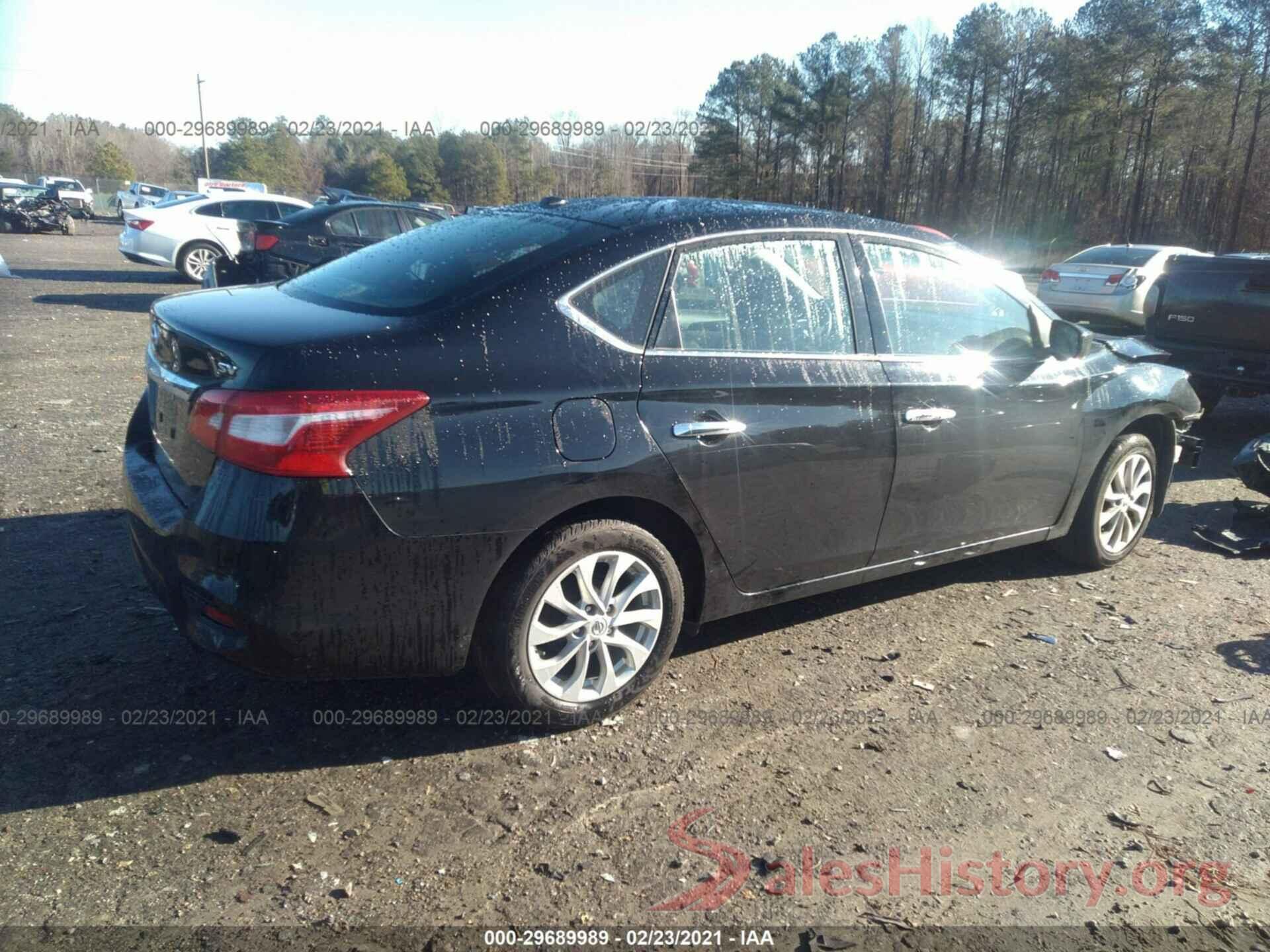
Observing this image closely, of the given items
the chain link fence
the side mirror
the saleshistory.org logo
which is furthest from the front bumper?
the chain link fence

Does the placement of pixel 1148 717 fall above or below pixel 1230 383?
below

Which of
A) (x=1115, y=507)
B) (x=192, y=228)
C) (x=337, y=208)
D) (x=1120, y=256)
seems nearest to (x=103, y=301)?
(x=192, y=228)

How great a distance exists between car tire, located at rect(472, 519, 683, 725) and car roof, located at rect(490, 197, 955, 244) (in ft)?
3.62

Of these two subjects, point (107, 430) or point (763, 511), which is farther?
point (107, 430)

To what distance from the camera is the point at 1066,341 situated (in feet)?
14.6

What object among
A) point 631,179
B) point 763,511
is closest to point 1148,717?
point 763,511

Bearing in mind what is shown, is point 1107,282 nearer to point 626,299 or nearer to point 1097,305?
point 1097,305

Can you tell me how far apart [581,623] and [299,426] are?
111cm

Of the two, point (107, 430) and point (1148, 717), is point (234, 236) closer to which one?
point (107, 430)

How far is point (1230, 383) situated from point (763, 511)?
6626 mm

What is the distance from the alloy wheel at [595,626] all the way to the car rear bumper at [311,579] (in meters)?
0.26

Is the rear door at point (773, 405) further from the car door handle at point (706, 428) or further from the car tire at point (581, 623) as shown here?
the car tire at point (581, 623)

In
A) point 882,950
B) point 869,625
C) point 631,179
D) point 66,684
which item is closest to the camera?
point 882,950

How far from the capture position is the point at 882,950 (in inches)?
94.4
